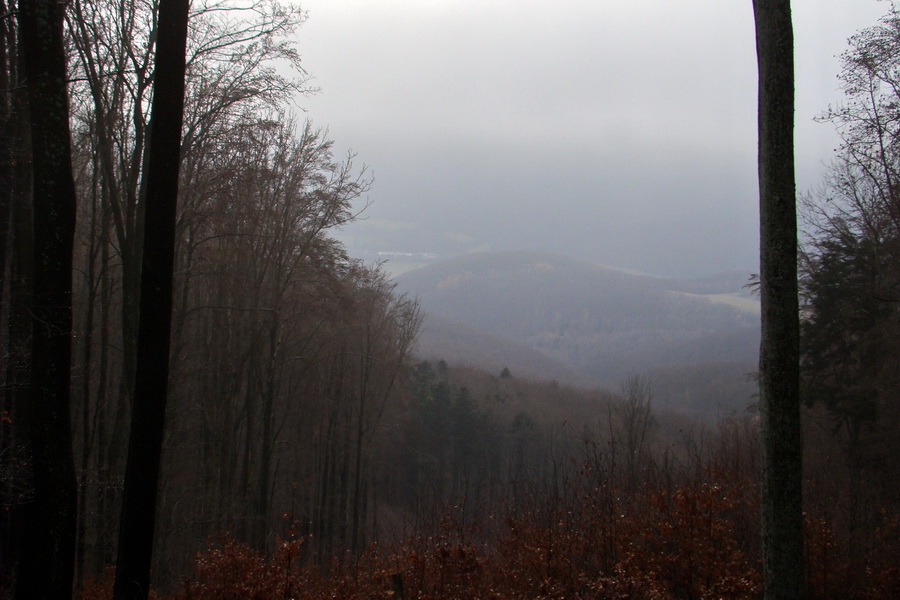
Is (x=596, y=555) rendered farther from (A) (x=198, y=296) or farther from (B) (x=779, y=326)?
(A) (x=198, y=296)

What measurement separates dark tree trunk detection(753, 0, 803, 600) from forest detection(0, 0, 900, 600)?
4.75ft

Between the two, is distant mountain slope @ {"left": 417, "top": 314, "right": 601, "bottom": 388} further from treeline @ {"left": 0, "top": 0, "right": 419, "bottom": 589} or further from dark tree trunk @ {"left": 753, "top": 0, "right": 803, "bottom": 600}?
dark tree trunk @ {"left": 753, "top": 0, "right": 803, "bottom": 600}

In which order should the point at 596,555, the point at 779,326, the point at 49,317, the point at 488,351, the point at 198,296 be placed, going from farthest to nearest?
the point at 488,351 < the point at 198,296 < the point at 596,555 < the point at 49,317 < the point at 779,326

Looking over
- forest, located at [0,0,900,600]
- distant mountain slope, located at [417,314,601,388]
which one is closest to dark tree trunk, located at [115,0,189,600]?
forest, located at [0,0,900,600]

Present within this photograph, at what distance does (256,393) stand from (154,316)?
583 inches

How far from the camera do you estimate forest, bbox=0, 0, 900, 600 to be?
639cm

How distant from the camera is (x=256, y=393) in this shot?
20500 mm

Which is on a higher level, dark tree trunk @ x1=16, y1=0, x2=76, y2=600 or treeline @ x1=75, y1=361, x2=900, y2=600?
dark tree trunk @ x1=16, y1=0, x2=76, y2=600

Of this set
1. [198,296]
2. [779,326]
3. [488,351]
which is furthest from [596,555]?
[488,351]

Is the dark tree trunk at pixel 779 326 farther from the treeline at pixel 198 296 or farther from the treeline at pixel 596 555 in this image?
the treeline at pixel 198 296

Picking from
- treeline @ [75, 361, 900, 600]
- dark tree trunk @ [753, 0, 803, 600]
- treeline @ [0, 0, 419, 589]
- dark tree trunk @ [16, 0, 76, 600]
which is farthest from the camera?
treeline @ [0, 0, 419, 589]

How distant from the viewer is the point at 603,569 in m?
7.46

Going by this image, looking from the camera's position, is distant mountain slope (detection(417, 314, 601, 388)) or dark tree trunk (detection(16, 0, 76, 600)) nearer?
dark tree trunk (detection(16, 0, 76, 600))

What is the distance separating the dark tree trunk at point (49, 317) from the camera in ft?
20.2
